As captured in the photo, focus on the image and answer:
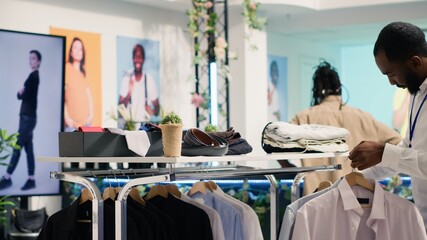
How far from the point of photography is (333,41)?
1211 cm

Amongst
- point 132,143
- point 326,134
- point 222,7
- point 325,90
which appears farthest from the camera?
point 222,7

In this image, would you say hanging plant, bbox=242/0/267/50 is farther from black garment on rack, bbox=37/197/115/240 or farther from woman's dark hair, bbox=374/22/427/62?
black garment on rack, bbox=37/197/115/240

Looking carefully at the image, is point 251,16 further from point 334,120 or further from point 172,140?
point 172,140

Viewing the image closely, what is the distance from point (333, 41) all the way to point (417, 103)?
8538 mm

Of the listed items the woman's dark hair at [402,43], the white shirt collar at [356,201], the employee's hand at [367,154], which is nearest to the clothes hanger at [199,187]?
the white shirt collar at [356,201]

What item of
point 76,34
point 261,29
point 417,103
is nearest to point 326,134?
point 417,103

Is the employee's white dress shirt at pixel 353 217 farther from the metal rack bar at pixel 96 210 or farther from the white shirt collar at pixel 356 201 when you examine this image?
the metal rack bar at pixel 96 210

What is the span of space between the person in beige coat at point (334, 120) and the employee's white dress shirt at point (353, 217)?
2.21m

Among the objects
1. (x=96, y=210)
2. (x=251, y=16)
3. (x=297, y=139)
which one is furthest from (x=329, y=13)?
(x=96, y=210)

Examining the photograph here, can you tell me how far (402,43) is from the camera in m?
3.52

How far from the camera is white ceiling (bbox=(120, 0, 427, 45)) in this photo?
897cm

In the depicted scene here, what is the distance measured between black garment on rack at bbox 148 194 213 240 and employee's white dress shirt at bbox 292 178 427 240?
0.40 meters

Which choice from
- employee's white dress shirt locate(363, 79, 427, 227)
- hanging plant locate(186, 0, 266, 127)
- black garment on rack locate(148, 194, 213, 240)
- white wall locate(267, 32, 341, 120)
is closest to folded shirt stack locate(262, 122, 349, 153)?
employee's white dress shirt locate(363, 79, 427, 227)

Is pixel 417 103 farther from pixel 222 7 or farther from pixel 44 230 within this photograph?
pixel 222 7
